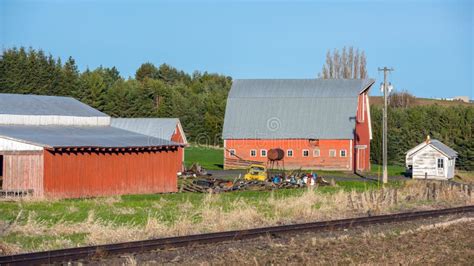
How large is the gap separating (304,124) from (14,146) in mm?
33416

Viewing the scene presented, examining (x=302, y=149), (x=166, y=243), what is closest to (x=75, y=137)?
(x=166, y=243)

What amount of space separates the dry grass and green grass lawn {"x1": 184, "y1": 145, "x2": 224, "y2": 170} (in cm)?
3020

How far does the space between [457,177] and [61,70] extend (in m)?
46.4

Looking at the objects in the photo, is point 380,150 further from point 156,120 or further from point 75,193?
point 75,193

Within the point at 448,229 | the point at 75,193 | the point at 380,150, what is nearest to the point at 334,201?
the point at 448,229

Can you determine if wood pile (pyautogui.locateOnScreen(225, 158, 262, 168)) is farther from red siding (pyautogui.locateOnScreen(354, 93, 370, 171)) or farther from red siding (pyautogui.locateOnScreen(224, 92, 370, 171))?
red siding (pyautogui.locateOnScreen(354, 93, 370, 171))

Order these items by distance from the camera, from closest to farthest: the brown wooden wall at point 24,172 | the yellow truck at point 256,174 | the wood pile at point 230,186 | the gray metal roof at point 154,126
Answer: the brown wooden wall at point 24,172, the wood pile at point 230,186, the yellow truck at point 256,174, the gray metal roof at point 154,126

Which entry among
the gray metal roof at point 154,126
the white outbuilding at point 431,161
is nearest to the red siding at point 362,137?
the white outbuilding at point 431,161

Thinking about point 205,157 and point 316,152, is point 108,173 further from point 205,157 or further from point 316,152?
point 205,157

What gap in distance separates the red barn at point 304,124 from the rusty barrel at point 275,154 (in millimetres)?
1025

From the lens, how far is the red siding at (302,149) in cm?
6359

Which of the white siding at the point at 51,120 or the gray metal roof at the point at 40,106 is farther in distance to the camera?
the gray metal roof at the point at 40,106

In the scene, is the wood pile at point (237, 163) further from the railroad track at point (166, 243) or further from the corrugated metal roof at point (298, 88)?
the railroad track at point (166, 243)

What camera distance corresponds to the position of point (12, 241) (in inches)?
800
